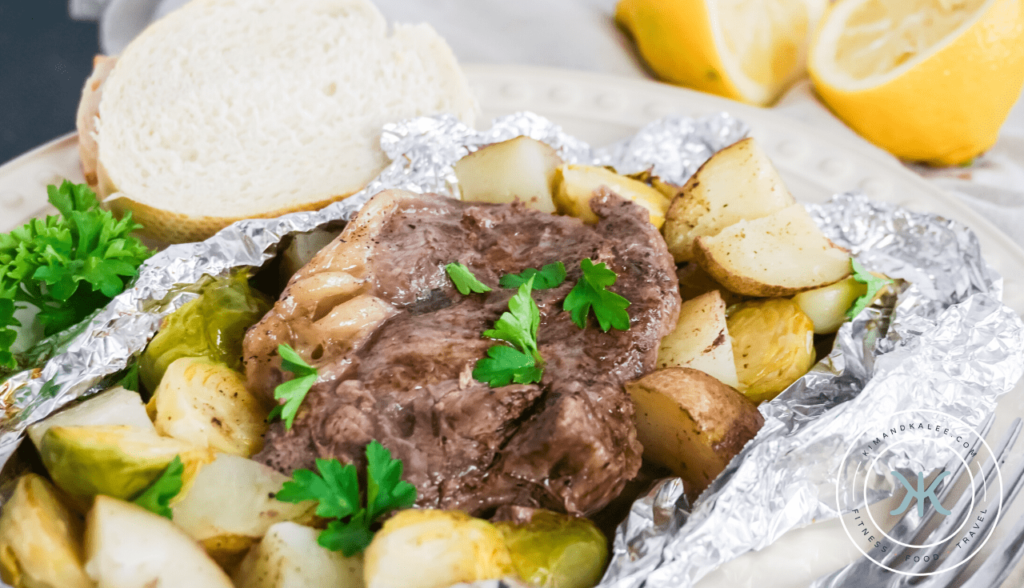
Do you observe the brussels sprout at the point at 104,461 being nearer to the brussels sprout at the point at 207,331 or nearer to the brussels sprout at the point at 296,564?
the brussels sprout at the point at 296,564

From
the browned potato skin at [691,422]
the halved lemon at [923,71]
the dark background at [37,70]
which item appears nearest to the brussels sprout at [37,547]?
the browned potato skin at [691,422]

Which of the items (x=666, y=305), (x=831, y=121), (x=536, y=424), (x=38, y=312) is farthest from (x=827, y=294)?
(x=38, y=312)

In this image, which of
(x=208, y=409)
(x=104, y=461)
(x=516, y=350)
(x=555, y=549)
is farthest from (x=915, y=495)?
(x=104, y=461)

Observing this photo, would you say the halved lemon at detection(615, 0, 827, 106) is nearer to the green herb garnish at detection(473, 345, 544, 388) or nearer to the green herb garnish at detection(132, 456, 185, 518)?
the green herb garnish at detection(473, 345, 544, 388)

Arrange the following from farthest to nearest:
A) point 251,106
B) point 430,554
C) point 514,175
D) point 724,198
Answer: point 251,106 → point 514,175 → point 724,198 → point 430,554

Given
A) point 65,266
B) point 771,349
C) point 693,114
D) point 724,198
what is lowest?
point 771,349

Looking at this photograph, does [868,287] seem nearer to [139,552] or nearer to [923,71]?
[923,71]

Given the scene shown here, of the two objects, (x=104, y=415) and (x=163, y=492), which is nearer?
(x=163, y=492)
